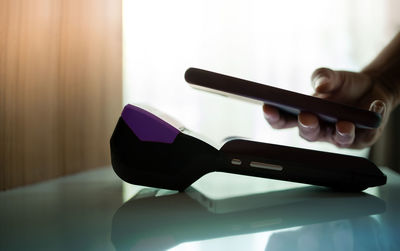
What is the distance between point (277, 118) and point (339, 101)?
0.98 feet

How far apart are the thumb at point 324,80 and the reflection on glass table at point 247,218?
0.30 meters

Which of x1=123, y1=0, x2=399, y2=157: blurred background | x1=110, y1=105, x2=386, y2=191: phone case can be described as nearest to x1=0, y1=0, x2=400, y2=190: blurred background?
x1=123, y1=0, x2=399, y2=157: blurred background

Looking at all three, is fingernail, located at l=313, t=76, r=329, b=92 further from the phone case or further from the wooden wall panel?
the wooden wall panel

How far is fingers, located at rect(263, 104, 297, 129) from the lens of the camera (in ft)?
2.03

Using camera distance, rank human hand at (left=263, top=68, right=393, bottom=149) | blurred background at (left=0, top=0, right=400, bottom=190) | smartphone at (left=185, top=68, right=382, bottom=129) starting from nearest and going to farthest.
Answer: smartphone at (left=185, top=68, right=382, bottom=129)
human hand at (left=263, top=68, right=393, bottom=149)
blurred background at (left=0, top=0, right=400, bottom=190)

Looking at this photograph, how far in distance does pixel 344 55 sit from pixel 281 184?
1335 mm

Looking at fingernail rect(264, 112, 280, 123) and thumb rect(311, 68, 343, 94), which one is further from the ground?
thumb rect(311, 68, 343, 94)

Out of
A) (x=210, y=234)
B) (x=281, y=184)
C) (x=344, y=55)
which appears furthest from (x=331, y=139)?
(x=344, y=55)

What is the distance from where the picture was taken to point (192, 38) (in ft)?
5.30

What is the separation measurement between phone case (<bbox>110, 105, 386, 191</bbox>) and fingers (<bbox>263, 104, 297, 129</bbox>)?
0.16 m

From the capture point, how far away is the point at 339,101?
2.87 ft

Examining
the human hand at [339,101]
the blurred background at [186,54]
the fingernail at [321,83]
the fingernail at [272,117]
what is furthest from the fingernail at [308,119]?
the blurred background at [186,54]

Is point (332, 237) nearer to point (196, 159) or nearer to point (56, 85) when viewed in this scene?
point (196, 159)

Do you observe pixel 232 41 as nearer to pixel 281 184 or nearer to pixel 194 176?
pixel 281 184
